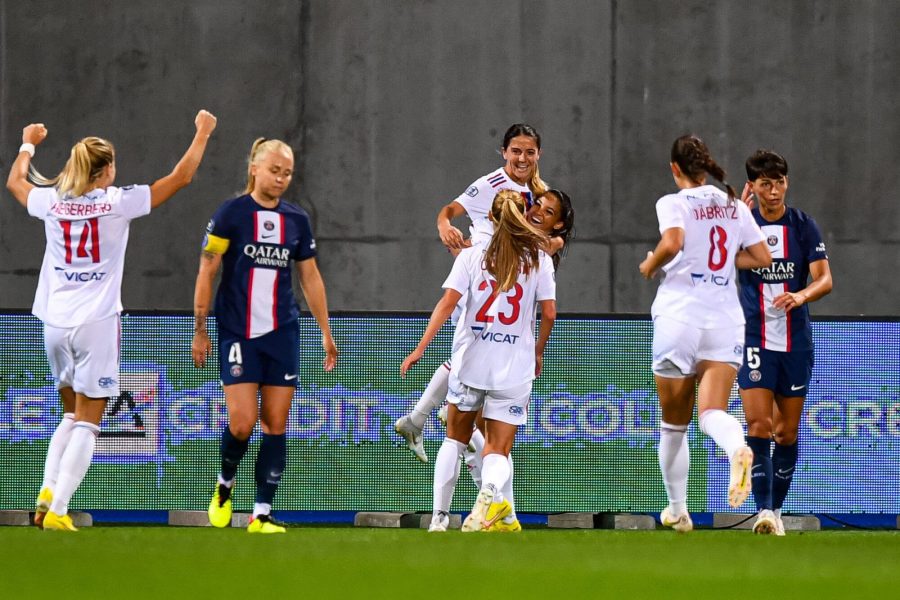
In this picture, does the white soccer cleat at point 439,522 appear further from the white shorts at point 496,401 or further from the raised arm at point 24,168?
the raised arm at point 24,168

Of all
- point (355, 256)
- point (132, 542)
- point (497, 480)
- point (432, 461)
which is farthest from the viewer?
point (355, 256)

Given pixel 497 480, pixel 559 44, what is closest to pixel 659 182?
pixel 559 44

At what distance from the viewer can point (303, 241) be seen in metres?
6.84

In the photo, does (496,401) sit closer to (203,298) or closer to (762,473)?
(203,298)

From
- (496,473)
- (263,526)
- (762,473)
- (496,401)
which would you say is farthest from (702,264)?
(263,526)

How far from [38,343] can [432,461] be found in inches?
111

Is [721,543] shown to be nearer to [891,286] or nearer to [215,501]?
[215,501]

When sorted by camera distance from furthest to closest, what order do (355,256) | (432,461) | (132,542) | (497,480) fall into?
(355,256) → (432,461) → (497,480) → (132,542)

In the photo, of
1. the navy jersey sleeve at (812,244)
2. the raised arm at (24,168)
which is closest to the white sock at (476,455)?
the navy jersey sleeve at (812,244)

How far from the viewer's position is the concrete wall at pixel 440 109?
14.5 meters

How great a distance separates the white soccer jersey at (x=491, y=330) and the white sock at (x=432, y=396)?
1397 millimetres

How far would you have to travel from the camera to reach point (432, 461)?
9414mm

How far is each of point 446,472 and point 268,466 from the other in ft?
2.98

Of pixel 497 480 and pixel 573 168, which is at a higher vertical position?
pixel 573 168
